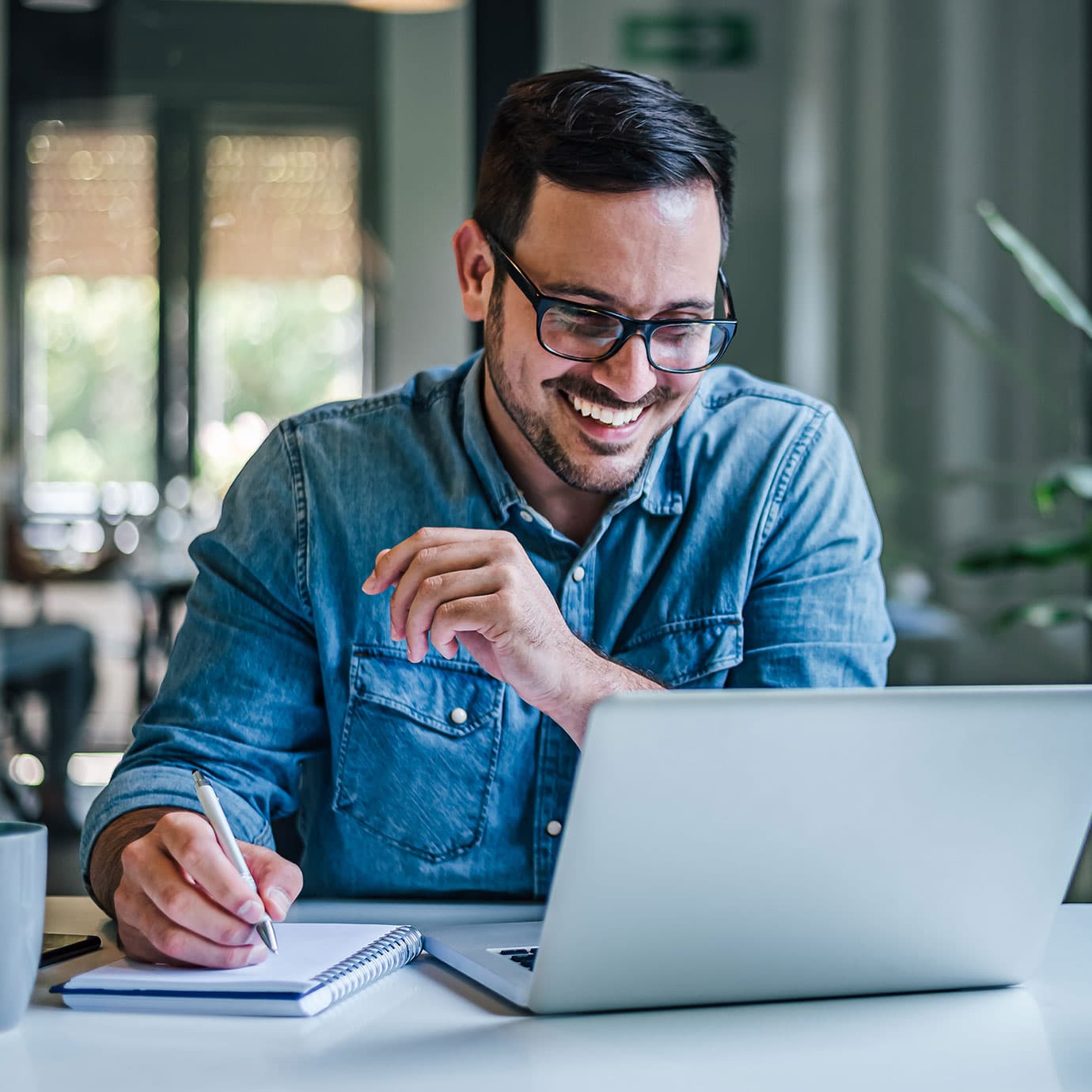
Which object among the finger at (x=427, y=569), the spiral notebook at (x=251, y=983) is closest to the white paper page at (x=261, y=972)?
the spiral notebook at (x=251, y=983)

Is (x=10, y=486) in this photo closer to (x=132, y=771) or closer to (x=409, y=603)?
(x=132, y=771)

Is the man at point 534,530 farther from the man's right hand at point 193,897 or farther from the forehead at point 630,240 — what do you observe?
the man's right hand at point 193,897

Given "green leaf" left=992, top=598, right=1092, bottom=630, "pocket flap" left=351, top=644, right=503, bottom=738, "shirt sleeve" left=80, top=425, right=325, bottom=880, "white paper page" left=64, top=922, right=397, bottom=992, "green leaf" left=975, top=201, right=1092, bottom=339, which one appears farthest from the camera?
"green leaf" left=992, top=598, right=1092, bottom=630

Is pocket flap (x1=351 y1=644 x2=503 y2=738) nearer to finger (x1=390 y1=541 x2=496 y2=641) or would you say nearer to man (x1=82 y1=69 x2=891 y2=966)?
man (x1=82 y1=69 x2=891 y2=966)

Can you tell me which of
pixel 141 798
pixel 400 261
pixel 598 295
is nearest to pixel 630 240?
pixel 598 295

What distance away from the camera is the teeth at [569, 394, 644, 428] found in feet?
4.20

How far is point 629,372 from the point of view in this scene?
1.23 meters

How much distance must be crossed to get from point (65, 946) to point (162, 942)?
0.13 metres

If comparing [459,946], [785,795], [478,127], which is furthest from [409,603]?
[478,127]

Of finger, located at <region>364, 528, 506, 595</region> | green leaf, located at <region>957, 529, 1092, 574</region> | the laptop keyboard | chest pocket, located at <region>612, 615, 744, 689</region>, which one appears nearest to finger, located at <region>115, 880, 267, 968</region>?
the laptop keyboard

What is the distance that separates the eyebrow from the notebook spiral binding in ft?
1.87

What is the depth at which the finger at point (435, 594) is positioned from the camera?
3.16ft

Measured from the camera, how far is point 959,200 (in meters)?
3.07

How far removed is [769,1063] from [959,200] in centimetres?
269
